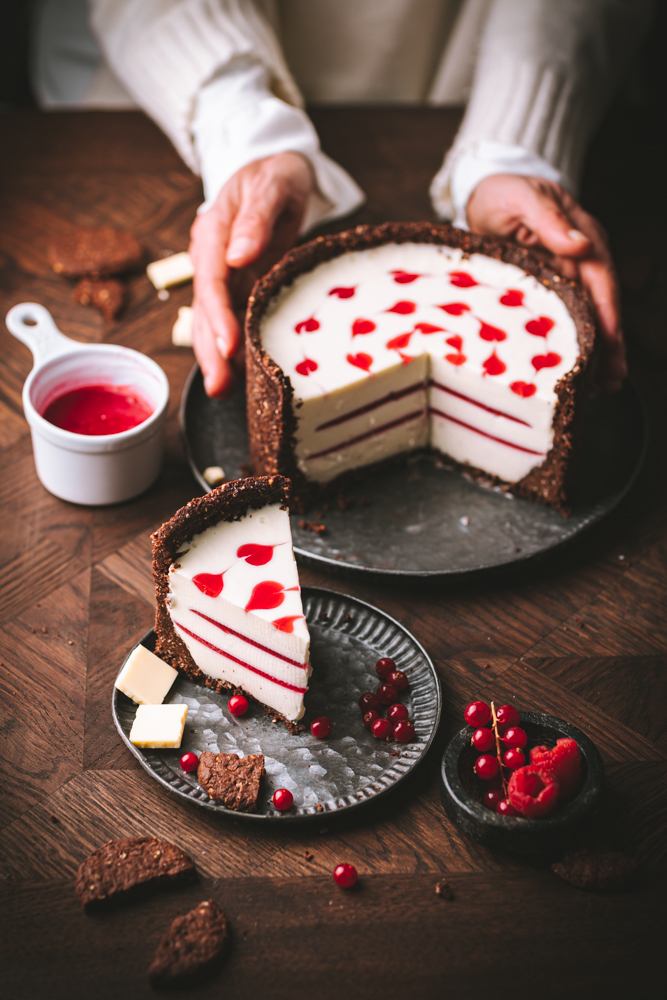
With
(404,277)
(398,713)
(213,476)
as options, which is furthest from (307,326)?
(398,713)

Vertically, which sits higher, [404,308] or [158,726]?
[404,308]

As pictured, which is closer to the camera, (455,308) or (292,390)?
(292,390)

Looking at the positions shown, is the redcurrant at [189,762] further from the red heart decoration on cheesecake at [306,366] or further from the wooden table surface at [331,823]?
the red heart decoration on cheesecake at [306,366]

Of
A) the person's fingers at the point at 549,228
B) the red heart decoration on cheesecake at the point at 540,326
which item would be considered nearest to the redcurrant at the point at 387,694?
the red heart decoration on cheesecake at the point at 540,326

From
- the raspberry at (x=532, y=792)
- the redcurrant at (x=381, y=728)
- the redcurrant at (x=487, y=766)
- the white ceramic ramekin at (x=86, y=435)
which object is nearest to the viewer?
the raspberry at (x=532, y=792)

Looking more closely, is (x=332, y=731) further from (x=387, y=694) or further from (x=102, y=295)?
(x=102, y=295)

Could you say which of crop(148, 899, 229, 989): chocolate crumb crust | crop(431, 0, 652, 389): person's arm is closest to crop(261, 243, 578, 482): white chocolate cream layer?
crop(431, 0, 652, 389): person's arm

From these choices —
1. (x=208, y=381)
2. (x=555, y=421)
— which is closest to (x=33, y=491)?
(x=208, y=381)
